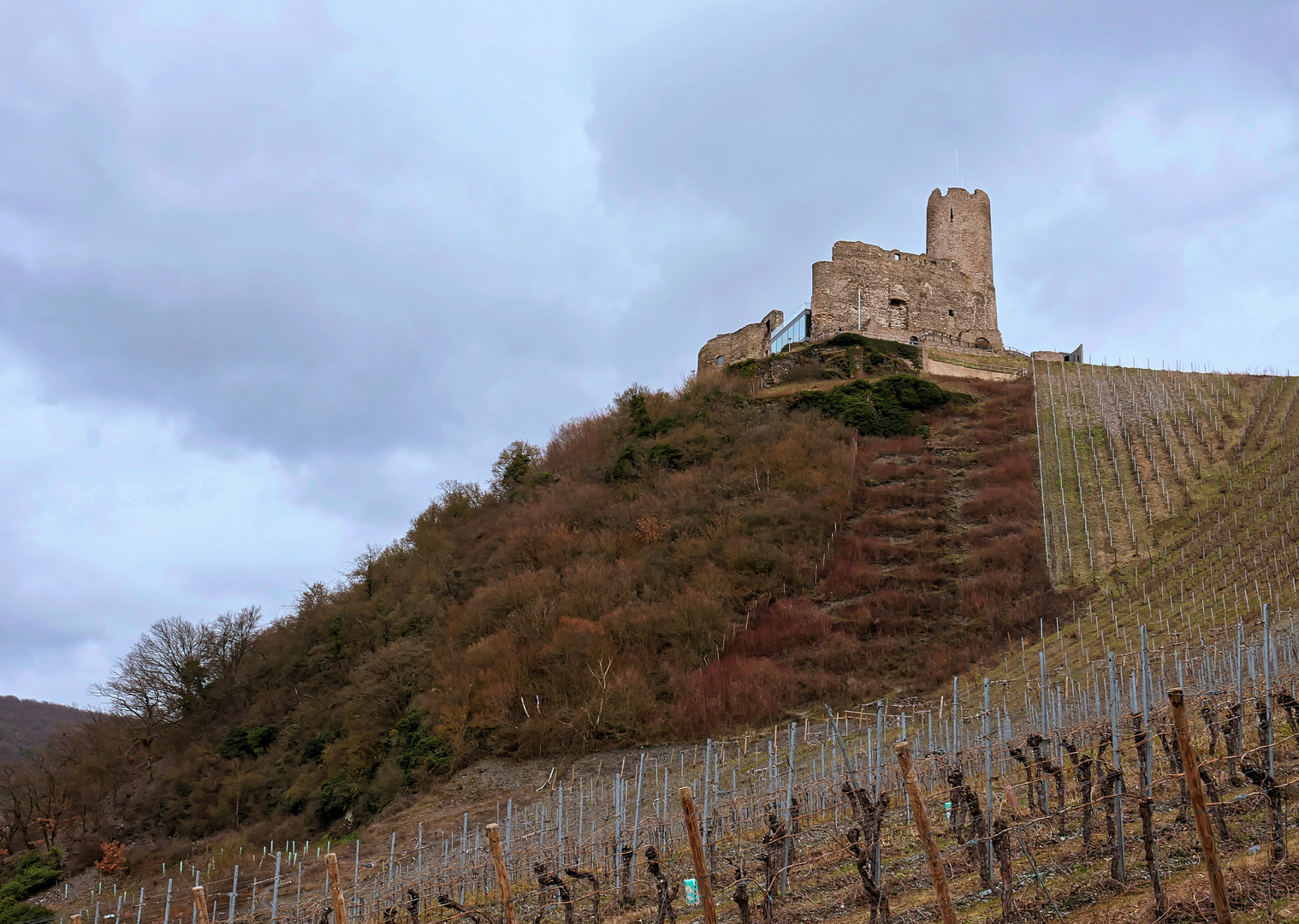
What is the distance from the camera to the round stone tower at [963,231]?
5394 cm

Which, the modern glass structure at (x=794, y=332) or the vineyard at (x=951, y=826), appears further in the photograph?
the modern glass structure at (x=794, y=332)

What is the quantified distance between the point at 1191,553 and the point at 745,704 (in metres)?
12.8

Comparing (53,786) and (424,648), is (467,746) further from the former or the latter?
(53,786)

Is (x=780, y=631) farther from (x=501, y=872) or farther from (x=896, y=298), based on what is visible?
(x=896, y=298)

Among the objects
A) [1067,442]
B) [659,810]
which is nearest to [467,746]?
[659,810]

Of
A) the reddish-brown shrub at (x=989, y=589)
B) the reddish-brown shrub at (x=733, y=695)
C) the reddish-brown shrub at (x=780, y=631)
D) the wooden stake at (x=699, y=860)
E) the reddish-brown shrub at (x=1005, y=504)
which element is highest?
the reddish-brown shrub at (x=1005, y=504)

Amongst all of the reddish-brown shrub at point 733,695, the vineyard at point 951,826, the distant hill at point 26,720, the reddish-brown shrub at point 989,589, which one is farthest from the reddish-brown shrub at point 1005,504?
the distant hill at point 26,720

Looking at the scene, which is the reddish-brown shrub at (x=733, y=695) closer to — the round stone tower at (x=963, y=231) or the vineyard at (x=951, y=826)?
the vineyard at (x=951, y=826)

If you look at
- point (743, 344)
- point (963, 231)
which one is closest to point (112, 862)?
point (743, 344)

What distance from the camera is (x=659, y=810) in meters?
19.6

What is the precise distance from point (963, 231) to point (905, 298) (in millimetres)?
6717

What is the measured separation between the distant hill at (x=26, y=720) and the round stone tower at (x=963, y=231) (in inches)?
2673

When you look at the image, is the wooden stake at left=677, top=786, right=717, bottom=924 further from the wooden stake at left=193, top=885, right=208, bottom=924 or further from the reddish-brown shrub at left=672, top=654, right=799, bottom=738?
the reddish-brown shrub at left=672, top=654, right=799, bottom=738

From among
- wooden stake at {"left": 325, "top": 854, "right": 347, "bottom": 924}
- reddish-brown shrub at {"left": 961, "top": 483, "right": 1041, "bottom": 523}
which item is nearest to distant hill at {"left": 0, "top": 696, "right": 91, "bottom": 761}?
reddish-brown shrub at {"left": 961, "top": 483, "right": 1041, "bottom": 523}
